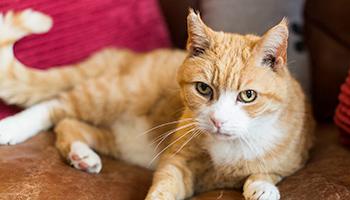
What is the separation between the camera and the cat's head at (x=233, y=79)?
51.4 inches

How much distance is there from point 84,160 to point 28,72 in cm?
44

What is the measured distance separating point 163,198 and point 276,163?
36 cm

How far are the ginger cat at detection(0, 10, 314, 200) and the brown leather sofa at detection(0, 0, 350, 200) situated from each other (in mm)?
→ 50

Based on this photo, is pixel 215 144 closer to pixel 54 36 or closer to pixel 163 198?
pixel 163 198

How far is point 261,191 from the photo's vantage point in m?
1.31

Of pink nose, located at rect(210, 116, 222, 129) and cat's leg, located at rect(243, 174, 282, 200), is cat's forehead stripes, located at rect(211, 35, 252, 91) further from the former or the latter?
cat's leg, located at rect(243, 174, 282, 200)

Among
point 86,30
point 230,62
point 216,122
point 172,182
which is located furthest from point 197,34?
point 86,30

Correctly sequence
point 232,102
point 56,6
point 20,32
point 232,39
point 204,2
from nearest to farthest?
point 232,102 → point 232,39 → point 20,32 → point 56,6 → point 204,2

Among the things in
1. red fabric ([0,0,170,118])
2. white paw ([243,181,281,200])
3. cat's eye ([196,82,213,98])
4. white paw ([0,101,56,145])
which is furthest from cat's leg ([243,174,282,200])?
red fabric ([0,0,170,118])

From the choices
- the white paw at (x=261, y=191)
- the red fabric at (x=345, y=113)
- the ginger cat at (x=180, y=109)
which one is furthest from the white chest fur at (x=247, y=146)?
the red fabric at (x=345, y=113)

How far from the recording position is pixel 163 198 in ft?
4.36

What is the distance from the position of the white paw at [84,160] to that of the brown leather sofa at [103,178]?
1.0 inches

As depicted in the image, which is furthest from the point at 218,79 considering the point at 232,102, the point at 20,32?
the point at 20,32

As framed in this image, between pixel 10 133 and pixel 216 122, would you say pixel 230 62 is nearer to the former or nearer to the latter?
pixel 216 122
